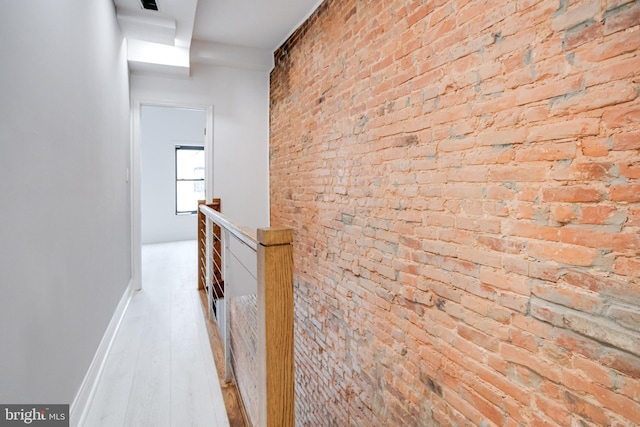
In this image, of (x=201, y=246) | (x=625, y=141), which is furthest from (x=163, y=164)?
(x=625, y=141)

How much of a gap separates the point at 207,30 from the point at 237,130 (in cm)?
115

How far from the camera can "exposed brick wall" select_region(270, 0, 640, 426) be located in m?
1.11

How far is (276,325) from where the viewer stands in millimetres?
1040

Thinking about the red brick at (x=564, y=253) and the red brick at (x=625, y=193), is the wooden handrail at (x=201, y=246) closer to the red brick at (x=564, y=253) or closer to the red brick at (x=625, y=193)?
the red brick at (x=564, y=253)

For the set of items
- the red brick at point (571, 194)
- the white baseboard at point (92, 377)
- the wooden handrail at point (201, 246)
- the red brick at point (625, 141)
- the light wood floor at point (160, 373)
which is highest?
the red brick at point (625, 141)

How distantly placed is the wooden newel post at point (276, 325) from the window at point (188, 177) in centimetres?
752

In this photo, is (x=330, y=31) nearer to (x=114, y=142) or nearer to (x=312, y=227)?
(x=312, y=227)

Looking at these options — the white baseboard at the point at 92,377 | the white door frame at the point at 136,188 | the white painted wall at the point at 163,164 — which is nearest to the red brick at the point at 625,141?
the white baseboard at the point at 92,377

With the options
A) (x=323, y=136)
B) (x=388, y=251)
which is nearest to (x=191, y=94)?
(x=323, y=136)

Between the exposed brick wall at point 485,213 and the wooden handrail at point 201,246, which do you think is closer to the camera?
the exposed brick wall at point 485,213

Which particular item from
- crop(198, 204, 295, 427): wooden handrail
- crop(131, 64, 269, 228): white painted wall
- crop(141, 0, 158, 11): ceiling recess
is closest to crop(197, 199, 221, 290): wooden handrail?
crop(131, 64, 269, 228): white painted wall

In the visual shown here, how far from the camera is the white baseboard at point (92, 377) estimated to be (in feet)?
4.99

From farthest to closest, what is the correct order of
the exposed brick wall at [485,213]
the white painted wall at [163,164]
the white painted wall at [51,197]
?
1. the white painted wall at [163,164]
2. the exposed brick wall at [485,213]
3. the white painted wall at [51,197]

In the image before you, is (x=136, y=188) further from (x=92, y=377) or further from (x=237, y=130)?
(x=92, y=377)
